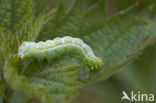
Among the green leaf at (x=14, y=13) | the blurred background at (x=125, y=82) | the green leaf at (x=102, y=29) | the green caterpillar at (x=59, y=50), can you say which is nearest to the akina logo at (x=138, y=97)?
the blurred background at (x=125, y=82)

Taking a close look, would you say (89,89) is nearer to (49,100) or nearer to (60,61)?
(60,61)

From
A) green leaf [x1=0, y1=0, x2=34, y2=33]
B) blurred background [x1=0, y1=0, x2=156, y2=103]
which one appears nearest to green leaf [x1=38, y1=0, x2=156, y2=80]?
green leaf [x1=0, y1=0, x2=34, y2=33]

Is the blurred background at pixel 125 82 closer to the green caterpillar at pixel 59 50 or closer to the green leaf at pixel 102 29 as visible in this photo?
the green leaf at pixel 102 29

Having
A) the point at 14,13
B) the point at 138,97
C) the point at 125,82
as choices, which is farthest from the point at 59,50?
the point at 125,82

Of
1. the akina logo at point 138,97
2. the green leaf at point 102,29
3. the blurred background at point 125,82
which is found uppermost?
the green leaf at point 102,29

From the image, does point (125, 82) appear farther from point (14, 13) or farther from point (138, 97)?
point (14, 13)

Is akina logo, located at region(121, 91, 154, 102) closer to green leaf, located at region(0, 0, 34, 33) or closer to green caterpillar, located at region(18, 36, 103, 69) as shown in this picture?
green caterpillar, located at region(18, 36, 103, 69)
